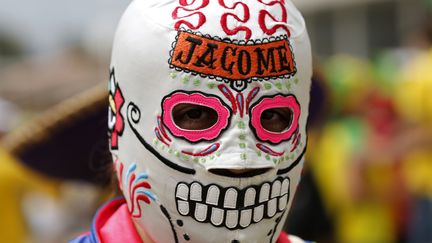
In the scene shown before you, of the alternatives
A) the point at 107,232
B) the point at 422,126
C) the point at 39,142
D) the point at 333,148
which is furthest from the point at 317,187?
the point at 107,232

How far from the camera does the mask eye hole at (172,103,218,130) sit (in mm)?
2734

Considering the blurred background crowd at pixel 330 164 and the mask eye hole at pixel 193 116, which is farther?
the blurred background crowd at pixel 330 164

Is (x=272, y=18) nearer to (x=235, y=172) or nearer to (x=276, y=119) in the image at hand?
(x=276, y=119)

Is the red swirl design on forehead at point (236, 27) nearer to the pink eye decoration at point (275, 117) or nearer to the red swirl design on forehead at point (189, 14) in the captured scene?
the red swirl design on forehead at point (189, 14)

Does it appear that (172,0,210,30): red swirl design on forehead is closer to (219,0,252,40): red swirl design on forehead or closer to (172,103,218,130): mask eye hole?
Answer: (219,0,252,40): red swirl design on forehead

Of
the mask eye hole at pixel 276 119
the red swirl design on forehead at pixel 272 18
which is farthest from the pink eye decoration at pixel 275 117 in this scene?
the red swirl design on forehead at pixel 272 18

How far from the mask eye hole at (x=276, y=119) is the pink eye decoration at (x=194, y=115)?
0.14m

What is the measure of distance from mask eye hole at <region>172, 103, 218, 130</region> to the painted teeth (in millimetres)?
174

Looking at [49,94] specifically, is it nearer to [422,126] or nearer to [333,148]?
[333,148]

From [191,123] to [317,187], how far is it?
4.25 m

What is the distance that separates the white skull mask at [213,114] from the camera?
2709 millimetres

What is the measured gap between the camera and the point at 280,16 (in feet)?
9.33

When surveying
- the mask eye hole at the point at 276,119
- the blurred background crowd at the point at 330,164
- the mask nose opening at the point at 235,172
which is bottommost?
the blurred background crowd at the point at 330,164

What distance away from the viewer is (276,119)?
2.82 m
